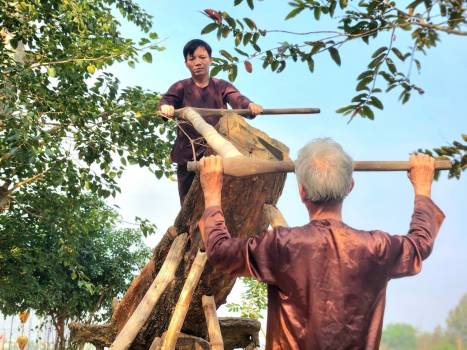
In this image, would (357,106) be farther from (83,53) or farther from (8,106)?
(83,53)

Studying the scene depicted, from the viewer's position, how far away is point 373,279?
2012 millimetres

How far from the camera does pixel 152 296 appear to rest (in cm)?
451

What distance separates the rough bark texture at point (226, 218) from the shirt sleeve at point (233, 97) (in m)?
0.56

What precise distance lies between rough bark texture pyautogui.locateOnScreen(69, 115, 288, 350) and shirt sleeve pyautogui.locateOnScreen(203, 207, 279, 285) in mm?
2197

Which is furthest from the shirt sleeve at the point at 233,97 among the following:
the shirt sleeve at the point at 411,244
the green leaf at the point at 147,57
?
the green leaf at the point at 147,57

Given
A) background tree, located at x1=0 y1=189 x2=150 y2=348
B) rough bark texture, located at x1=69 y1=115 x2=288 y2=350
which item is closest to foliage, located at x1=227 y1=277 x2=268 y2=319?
background tree, located at x1=0 y1=189 x2=150 y2=348

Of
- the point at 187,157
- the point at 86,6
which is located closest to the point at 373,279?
the point at 187,157

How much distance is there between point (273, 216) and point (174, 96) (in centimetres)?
142

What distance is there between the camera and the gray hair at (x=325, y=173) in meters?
2.00

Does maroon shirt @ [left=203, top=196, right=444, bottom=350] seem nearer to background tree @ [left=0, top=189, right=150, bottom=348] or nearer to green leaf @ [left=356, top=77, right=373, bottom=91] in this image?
green leaf @ [left=356, top=77, right=373, bottom=91]

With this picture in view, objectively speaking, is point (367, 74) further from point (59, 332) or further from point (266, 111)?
point (59, 332)

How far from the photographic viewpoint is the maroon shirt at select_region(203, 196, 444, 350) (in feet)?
6.35

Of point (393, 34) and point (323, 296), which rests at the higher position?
point (393, 34)

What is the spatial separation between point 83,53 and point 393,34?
6.29 m
